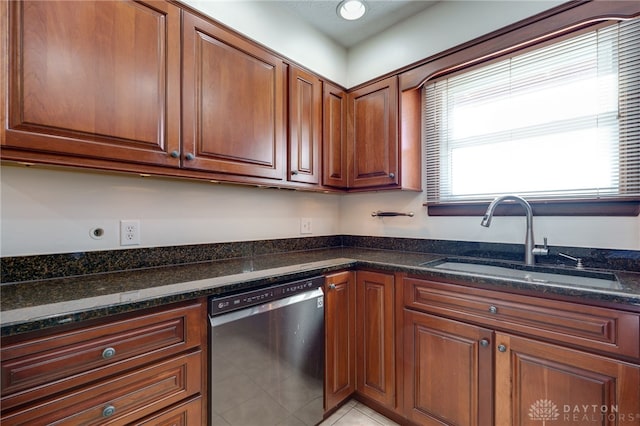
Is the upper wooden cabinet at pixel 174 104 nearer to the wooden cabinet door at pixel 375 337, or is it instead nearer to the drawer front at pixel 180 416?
the wooden cabinet door at pixel 375 337

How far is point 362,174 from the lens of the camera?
2057 millimetres

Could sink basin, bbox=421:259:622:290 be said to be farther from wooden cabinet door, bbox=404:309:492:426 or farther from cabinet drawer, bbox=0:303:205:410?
cabinet drawer, bbox=0:303:205:410

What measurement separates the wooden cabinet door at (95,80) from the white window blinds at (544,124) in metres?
1.63

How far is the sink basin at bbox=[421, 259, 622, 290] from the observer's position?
1227mm

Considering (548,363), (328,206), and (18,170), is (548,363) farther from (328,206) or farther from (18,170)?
(18,170)

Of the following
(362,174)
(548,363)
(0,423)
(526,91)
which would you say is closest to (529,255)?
(548,363)

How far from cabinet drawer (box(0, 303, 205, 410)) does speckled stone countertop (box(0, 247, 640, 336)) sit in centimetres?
6

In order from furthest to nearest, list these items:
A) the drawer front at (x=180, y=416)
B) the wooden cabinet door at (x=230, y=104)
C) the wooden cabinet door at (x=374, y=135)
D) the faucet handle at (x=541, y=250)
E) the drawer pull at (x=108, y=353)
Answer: the wooden cabinet door at (x=374, y=135)
the faucet handle at (x=541, y=250)
the wooden cabinet door at (x=230, y=104)
the drawer front at (x=180, y=416)
the drawer pull at (x=108, y=353)

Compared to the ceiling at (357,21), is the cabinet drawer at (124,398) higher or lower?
lower

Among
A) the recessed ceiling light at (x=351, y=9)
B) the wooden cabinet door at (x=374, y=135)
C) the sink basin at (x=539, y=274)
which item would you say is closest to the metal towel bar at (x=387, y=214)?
the wooden cabinet door at (x=374, y=135)

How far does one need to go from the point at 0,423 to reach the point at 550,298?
1.74 meters

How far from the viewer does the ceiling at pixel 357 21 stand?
182 cm

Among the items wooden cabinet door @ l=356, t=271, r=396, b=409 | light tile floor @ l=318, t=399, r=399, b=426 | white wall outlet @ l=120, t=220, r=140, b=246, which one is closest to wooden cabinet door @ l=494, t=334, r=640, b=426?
wooden cabinet door @ l=356, t=271, r=396, b=409

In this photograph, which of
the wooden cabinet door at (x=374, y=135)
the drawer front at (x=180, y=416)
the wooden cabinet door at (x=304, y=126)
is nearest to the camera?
the drawer front at (x=180, y=416)
